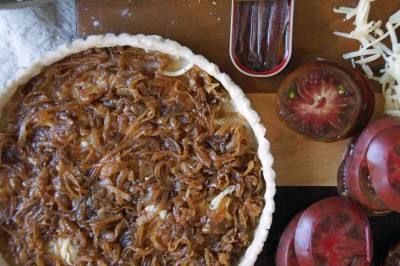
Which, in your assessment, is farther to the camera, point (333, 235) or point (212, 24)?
point (212, 24)

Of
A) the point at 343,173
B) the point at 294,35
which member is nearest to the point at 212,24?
the point at 294,35

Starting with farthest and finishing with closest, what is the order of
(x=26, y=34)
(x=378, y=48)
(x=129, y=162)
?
1. (x=26, y=34)
2. (x=378, y=48)
3. (x=129, y=162)

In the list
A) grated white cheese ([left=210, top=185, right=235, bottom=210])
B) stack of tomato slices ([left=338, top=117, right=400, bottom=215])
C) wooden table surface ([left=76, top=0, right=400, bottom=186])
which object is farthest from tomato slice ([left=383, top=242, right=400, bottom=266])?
grated white cheese ([left=210, top=185, right=235, bottom=210])

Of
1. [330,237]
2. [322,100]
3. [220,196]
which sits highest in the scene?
[322,100]

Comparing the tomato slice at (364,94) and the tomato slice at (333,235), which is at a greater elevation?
the tomato slice at (364,94)

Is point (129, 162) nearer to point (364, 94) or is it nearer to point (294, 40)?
point (294, 40)

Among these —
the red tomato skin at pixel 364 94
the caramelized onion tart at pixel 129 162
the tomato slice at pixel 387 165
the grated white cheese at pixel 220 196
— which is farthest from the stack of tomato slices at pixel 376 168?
the grated white cheese at pixel 220 196

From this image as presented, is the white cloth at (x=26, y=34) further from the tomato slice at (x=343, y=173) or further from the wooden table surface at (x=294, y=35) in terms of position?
the tomato slice at (x=343, y=173)
